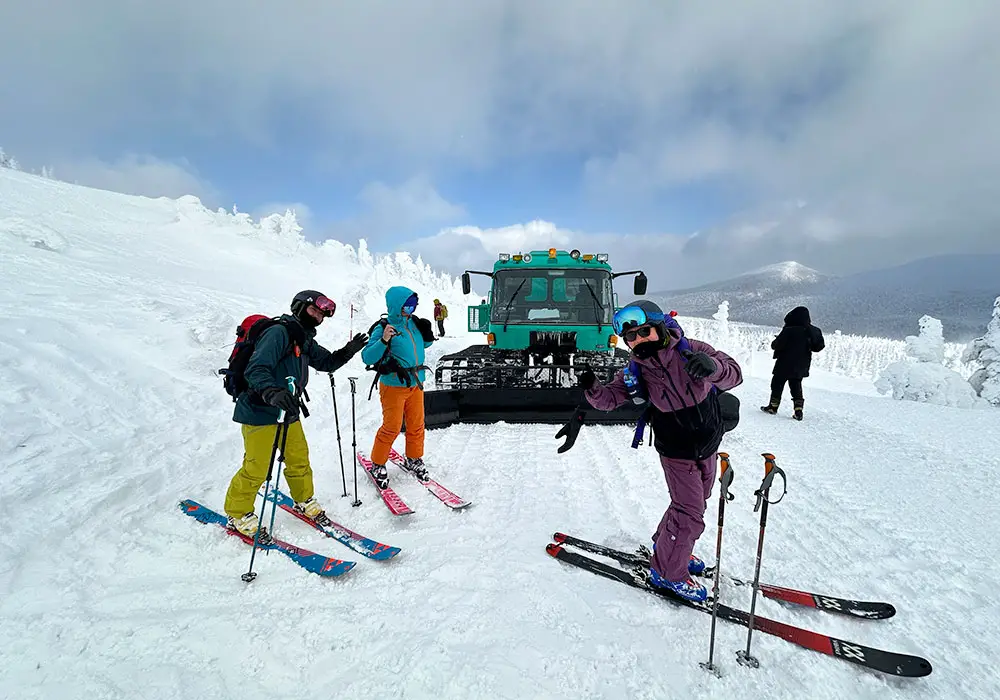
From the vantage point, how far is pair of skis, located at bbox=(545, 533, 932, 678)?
249 centimetres

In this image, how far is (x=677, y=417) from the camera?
3090 millimetres

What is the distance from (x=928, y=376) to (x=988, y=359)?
271 cm

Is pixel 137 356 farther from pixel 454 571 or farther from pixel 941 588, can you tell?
pixel 941 588

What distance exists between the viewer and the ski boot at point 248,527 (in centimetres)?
382

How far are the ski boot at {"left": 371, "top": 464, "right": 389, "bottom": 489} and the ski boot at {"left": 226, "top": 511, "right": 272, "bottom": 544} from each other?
127 cm

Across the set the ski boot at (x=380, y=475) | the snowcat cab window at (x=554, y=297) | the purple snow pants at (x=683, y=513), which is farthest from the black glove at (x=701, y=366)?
the snowcat cab window at (x=554, y=297)

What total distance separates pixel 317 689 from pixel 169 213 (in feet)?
204

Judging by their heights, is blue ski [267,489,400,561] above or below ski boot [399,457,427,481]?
below

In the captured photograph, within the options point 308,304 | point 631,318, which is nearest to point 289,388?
point 308,304

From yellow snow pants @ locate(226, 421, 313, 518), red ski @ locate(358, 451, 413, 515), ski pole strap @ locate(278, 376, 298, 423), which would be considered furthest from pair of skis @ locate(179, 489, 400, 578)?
ski pole strap @ locate(278, 376, 298, 423)

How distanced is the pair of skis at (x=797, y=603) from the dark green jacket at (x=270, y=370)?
8.62 ft

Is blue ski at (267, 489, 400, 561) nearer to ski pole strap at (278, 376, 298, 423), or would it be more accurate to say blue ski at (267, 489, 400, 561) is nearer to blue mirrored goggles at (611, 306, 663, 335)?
ski pole strap at (278, 376, 298, 423)

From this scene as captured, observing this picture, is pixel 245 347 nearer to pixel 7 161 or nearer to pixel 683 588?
pixel 683 588

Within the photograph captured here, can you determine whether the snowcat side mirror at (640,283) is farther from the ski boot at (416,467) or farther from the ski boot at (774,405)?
the ski boot at (416,467)
